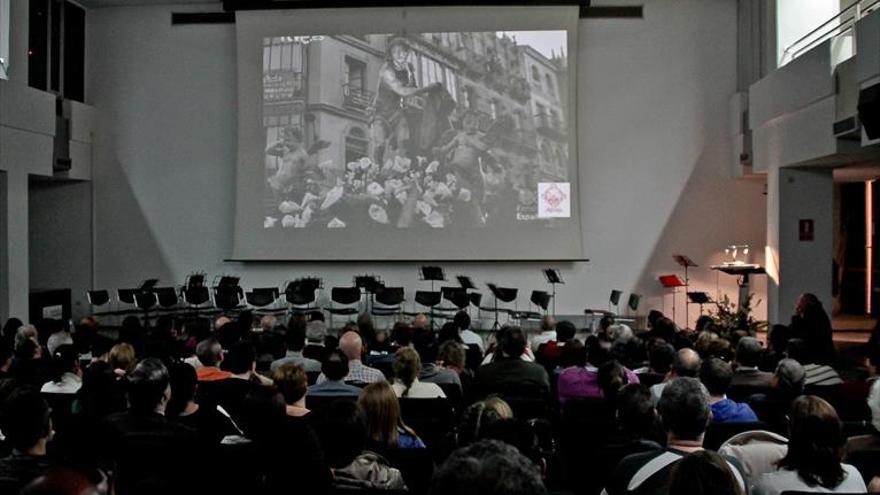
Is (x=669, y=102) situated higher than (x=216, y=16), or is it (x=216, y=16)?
(x=216, y=16)

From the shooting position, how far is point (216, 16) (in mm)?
16344

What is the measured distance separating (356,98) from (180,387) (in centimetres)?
1214

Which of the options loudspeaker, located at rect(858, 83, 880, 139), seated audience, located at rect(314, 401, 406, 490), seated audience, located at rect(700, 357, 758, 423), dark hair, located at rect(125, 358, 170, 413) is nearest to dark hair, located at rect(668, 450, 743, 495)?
seated audience, located at rect(314, 401, 406, 490)

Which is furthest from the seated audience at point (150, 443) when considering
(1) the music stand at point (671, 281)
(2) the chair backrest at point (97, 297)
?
(1) the music stand at point (671, 281)

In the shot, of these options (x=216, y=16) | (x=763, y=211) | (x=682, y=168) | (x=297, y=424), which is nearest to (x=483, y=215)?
(x=682, y=168)

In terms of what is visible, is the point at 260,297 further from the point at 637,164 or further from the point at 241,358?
the point at 241,358

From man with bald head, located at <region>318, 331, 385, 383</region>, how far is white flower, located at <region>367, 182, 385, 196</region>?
9.66m

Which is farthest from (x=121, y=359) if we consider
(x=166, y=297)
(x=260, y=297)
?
(x=166, y=297)

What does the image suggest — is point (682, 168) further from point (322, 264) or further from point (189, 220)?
point (189, 220)

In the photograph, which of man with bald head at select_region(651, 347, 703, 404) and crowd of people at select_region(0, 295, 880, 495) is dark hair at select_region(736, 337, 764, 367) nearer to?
crowd of people at select_region(0, 295, 880, 495)

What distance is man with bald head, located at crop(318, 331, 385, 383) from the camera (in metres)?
5.84

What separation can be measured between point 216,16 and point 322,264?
537cm

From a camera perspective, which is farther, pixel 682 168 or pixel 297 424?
pixel 682 168

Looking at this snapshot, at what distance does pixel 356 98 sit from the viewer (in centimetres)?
1586
